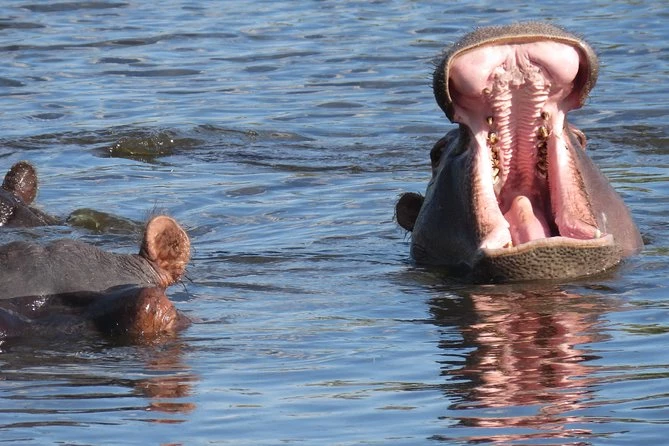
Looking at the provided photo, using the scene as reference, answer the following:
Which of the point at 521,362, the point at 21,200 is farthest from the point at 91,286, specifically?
the point at 21,200

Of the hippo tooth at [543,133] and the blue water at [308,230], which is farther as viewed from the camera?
the hippo tooth at [543,133]

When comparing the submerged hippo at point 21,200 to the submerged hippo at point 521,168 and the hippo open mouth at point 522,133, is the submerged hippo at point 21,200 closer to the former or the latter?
the submerged hippo at point 521,168

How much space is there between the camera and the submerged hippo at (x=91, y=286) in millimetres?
5832

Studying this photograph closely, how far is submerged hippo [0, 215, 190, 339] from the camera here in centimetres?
583

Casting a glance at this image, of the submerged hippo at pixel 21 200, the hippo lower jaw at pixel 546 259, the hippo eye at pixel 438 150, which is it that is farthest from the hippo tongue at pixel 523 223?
the submerged hippo at pixel 21 200

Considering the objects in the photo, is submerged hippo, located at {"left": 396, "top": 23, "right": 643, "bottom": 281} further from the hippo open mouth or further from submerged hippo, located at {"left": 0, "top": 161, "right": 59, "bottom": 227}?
submerged hippo, located at {"left": 0, "top": 161, "right": 59, "bottom": 227}

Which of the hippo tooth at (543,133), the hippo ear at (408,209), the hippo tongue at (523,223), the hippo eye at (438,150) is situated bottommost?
the hippo ear at (408,209)

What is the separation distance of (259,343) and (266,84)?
8385 mm

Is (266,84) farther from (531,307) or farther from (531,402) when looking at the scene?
(531,402)

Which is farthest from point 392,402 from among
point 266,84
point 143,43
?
Result: point 143,43

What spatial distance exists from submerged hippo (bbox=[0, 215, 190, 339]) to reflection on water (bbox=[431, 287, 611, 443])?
42.3 inches

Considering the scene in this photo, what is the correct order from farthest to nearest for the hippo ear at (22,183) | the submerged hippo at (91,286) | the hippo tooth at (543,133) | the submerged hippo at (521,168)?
the hippo ear at (22,183) < the hippo tooth at (543,133) < the submerged hippo at (521,168) < the submerged hippo at (91,286)

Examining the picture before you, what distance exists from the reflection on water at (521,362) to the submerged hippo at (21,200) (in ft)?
9.63

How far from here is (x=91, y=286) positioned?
6176 millimetres
